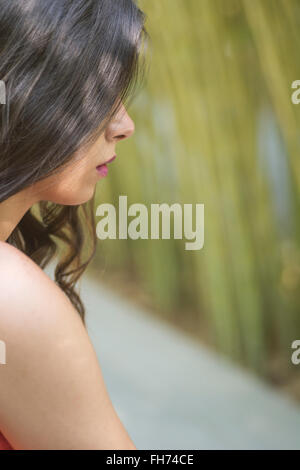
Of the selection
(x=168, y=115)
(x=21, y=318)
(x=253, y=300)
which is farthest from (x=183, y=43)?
(x=21, y=318)

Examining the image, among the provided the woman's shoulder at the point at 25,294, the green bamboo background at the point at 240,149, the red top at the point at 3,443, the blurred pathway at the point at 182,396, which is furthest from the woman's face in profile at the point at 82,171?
the blurred pathway at the point at 182,396

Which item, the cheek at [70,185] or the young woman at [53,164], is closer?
the young woman at [53,164]

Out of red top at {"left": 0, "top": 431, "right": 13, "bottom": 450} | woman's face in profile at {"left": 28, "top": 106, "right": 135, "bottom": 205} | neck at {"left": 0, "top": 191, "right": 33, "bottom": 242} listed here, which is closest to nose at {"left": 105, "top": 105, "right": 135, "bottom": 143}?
woman's face in profile at {"left": 28, "top": 106, "right": 135, "bottom": 205}

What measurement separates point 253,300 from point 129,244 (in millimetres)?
905

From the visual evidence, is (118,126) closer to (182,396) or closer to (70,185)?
(70,185)

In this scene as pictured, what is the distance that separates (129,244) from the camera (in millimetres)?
2555

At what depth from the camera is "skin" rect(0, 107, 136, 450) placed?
24.3 inches

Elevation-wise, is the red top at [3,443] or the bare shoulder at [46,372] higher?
the bare shoulder at [46,372]

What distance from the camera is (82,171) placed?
772mm

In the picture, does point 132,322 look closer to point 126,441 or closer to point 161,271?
point 161,271

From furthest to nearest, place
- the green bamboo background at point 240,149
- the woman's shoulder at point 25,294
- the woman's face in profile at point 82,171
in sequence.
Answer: the green bamboo background at point 240,149, the woman's face in profile at point 82,171, the woman's shoulder at point 25,294

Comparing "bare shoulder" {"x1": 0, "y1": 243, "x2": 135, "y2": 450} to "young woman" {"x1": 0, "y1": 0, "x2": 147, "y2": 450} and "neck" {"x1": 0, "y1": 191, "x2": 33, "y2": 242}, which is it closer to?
"young woman" {"x1": 0, "y1": 0, "x2": 147, "y2": 450}

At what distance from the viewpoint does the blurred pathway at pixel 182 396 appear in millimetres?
1612

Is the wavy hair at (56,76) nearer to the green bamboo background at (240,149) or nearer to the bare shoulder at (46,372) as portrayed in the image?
the bare shoulder at (46,372)
